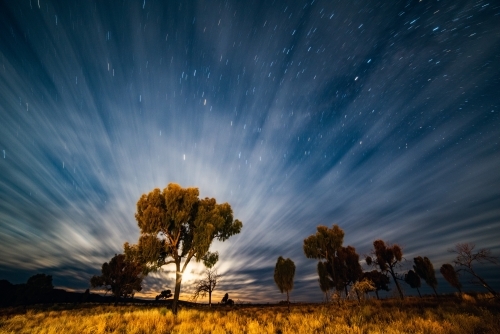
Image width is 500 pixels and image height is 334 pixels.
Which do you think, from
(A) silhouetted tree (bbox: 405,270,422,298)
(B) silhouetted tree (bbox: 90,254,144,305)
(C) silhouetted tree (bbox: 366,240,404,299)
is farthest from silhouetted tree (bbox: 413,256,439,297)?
(B) silhouetted tree (bbox: 90,254,144,305)

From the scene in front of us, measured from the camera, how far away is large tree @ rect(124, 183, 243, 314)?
54.6ft

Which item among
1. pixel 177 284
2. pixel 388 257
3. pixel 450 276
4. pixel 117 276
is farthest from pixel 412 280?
pixel 117 276

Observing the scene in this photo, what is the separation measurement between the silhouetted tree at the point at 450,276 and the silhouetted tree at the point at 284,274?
3312 centimetres

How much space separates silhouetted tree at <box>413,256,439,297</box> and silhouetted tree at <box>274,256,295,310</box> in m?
31.0

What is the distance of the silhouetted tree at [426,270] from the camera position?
41781 mm

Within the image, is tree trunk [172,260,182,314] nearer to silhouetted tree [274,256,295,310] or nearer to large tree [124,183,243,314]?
large tree [124,183,243,314]

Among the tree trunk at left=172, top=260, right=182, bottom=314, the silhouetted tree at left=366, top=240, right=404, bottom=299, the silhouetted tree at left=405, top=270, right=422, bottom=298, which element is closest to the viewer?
the tree trunk at left=172, top=260, right=182, bottom=314

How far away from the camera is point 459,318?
403 inches

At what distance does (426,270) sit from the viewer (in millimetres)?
43094

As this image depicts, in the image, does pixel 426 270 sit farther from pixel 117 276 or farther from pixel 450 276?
pixel 117 276

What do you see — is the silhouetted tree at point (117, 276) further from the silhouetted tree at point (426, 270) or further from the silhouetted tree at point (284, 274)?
the silhouetted tree at point (426, 270)

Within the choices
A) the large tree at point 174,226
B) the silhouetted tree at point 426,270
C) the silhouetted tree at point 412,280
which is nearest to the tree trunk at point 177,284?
the large tree at point 174,226

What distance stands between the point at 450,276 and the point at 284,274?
36232mm

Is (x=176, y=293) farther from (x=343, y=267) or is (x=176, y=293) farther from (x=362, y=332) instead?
(x=343, y=267)
